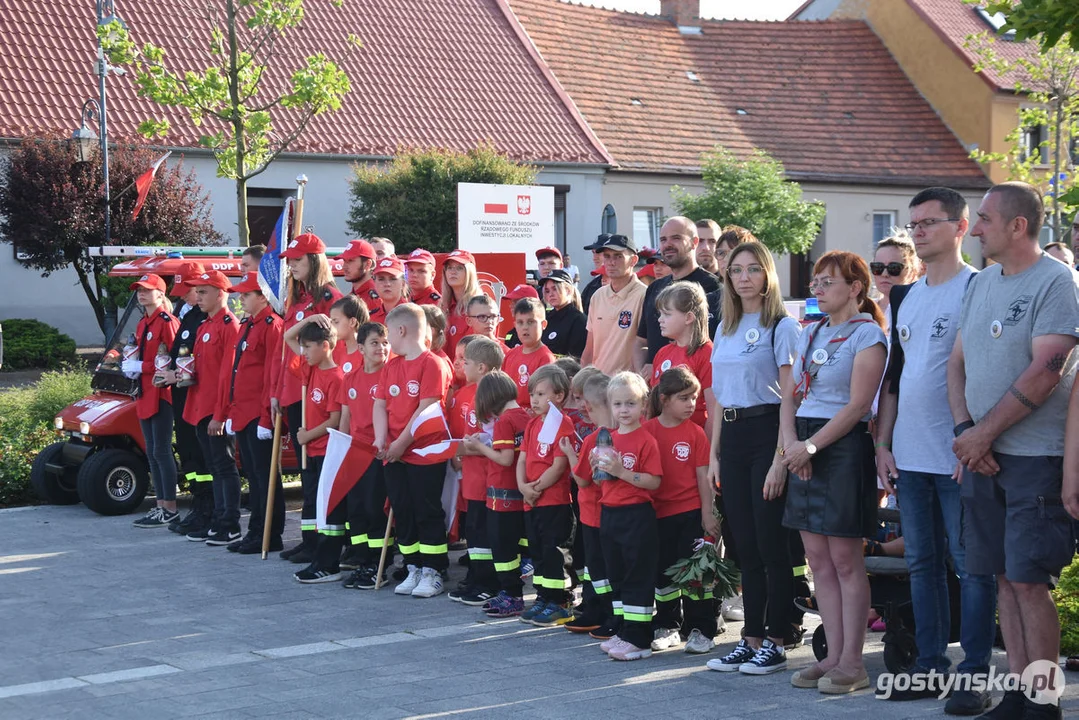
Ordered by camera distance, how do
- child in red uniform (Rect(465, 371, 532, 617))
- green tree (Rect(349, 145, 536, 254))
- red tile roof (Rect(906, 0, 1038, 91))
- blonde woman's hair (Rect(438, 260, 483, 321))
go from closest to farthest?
child in red uniform (Rect(465, 371, 532, 617)), blonde woman's hair (Rect(438, 260, 483, 321)), green tree (Rect(349, 145, 536, 254)), red tile roof (Rect(906, 0, 1038, 91))

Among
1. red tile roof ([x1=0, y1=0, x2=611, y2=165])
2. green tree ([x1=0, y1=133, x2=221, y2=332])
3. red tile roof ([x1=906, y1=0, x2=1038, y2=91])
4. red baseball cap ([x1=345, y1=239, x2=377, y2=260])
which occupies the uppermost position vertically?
red tile roof ([x1=906, y1=0, x2=1038, y2=91])

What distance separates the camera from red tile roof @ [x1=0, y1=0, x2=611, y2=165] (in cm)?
2577

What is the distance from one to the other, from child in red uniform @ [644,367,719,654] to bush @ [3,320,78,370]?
18.1 m

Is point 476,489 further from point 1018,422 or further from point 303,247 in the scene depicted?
point 1018,422

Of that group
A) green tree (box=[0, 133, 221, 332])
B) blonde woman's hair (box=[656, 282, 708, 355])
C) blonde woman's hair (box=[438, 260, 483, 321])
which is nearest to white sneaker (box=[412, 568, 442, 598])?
blonde woman's hair (box=[438, 260, 483, 321])

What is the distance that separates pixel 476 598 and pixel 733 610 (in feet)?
5.46

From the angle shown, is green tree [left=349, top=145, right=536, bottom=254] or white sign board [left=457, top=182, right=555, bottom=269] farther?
green tree [left=349, top=145, right=536, bottom=254]

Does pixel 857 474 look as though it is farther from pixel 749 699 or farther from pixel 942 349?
pixel 749 699

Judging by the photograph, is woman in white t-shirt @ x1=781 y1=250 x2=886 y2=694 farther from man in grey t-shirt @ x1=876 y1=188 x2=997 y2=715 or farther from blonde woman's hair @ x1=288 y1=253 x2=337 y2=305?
blonde woman's hair @ x1=288 y1=253 x2=337 y2=305

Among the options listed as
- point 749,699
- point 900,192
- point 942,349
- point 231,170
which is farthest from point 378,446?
point 900,192

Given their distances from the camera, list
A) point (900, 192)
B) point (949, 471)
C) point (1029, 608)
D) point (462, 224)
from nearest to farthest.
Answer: point (1029, 608)
point (949, 471)
point (462, 224)
point (900, 192)

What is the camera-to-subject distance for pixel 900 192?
34969 millimetres

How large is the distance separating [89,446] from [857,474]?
8.01 meters

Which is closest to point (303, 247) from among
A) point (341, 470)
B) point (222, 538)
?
point (341, 470)
